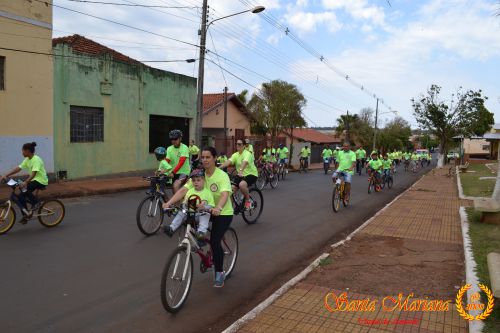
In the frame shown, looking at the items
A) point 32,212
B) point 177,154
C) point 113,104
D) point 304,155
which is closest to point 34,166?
point 32,212

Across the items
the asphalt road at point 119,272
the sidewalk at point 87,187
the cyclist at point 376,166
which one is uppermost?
the cyclist at point 376,166

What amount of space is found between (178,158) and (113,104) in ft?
33.7

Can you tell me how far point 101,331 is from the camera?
420 cm

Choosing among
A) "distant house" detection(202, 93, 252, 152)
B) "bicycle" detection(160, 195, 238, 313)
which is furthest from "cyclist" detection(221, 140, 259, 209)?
"distant house" detection(202, 93, 252, 152)

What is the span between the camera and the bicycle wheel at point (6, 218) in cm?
794

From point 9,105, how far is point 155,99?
7360mm

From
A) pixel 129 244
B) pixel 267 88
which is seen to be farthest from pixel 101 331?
pixel 267 88

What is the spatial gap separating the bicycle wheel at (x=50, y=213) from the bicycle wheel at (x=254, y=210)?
3.85 m

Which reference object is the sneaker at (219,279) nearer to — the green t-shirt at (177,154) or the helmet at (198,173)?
the helmet at (198,173)

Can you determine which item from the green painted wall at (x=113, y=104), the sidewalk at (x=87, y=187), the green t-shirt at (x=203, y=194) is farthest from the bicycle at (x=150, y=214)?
the green painted wall at (x=113, y=104)

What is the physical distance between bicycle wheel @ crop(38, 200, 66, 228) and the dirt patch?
5.64m

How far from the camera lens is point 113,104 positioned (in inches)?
715

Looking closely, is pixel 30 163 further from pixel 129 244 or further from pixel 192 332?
pixel 192 332

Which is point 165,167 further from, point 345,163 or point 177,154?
point 345,163
